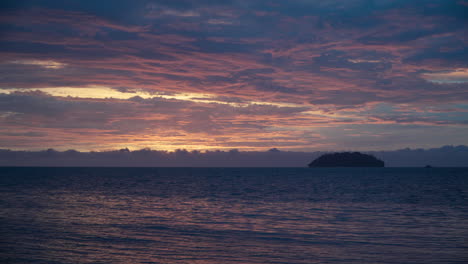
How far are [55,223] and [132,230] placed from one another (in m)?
5.95

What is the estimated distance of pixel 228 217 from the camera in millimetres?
27719

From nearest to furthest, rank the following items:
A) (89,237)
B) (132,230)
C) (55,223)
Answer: (89,237), (132,230), (55,223)

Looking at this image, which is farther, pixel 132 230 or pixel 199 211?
pixel 199 211

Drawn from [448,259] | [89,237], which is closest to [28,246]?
[89,237]

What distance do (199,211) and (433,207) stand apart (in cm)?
2139

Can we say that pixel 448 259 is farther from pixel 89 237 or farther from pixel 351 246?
pixel 89 237

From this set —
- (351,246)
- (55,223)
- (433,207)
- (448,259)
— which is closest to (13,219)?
(55,223)

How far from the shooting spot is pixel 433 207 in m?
34.5

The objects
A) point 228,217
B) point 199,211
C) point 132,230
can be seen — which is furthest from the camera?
point 199,211

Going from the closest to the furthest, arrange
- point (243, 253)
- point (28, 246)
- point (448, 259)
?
point (448, 259) < point (243, 253) < point (28, 246)

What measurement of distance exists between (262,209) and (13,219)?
18.9 metres

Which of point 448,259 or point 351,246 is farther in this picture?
point 351,246

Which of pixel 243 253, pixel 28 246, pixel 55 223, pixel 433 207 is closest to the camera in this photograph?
pixel 243 253

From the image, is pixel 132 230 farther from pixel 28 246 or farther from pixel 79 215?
pixel 79 215
